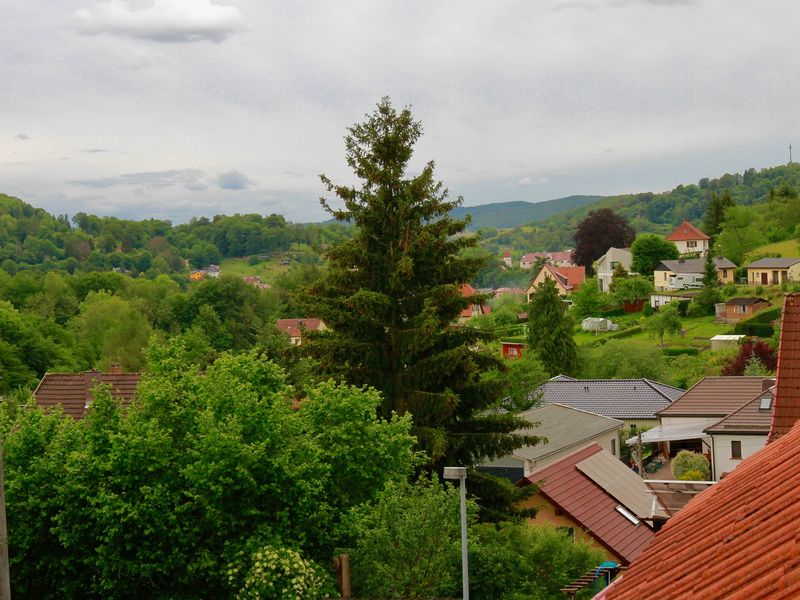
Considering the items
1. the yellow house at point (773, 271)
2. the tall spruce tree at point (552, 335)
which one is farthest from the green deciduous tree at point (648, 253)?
the tall spruce tree at point (552, 335)

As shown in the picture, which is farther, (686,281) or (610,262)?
(610,262)

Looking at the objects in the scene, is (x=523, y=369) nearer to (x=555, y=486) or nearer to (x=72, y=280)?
(x=555, y=486)

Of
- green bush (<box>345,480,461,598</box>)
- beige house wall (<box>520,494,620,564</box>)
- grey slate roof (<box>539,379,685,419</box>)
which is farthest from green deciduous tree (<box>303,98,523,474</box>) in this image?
grey slate roof (<box>539,379,685,419</box>)

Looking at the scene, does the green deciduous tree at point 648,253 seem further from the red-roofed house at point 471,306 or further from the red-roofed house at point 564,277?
the red-roofed house at point 471,306

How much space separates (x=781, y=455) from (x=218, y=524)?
8.92m

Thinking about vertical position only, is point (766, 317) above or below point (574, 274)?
below

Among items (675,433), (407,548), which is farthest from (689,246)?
(407,548)

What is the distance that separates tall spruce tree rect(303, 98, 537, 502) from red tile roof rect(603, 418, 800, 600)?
1304 cm

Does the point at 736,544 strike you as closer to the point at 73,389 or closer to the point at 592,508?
the point at 592,508

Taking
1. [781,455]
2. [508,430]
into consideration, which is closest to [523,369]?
[508,430]

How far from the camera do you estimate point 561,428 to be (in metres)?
33.6

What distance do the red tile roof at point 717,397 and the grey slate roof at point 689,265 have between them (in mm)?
57020

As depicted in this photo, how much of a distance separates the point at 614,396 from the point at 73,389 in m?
26.6

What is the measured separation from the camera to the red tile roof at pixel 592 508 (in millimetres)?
20859
